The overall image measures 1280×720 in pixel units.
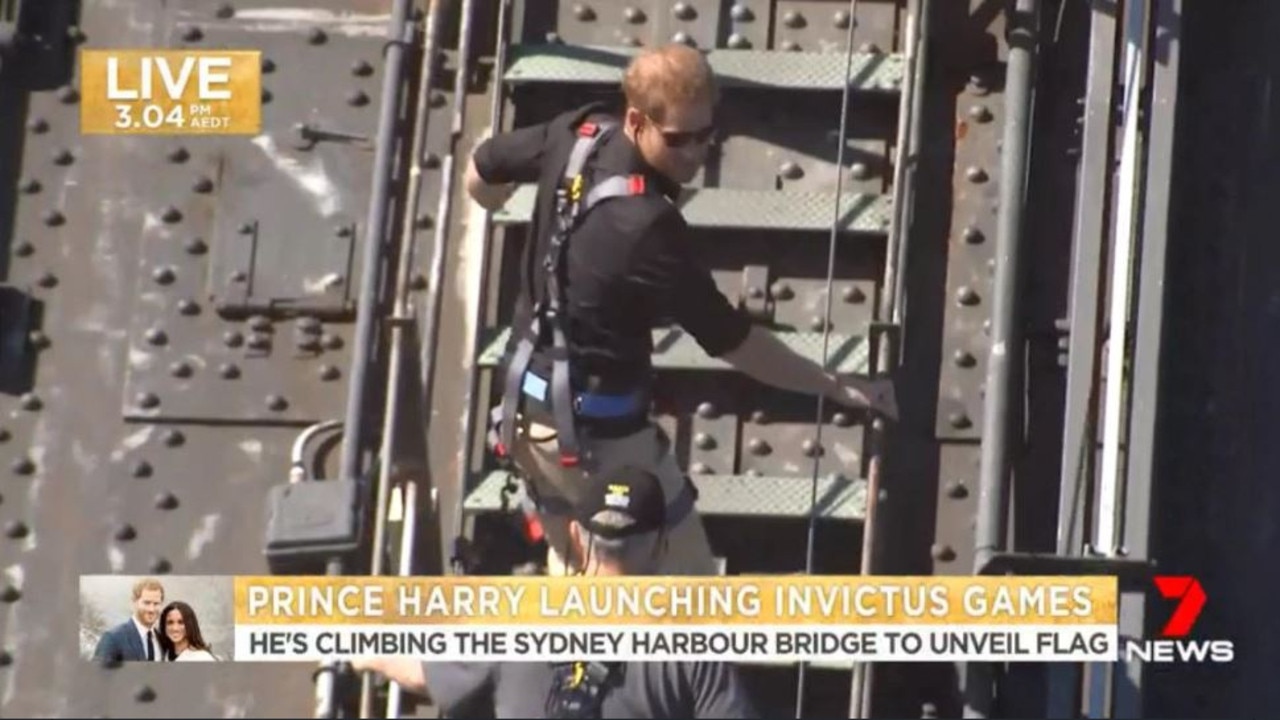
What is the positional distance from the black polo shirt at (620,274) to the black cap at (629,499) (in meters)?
0.19

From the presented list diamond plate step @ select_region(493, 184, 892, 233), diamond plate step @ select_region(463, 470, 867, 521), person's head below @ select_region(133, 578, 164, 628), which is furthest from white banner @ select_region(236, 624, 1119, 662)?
diamond plate step @ select_region(493, 184, 892, 233)

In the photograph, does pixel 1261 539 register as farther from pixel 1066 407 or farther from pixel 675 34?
pixel 675 34

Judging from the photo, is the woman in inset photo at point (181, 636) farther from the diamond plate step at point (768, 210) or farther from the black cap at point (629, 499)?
the diamond plate step at point (768, 210)

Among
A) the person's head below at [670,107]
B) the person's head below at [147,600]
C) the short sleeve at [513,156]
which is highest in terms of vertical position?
the person's head below at [670,107]

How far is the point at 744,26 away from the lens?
331 inches

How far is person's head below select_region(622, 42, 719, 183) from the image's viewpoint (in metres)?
7.60

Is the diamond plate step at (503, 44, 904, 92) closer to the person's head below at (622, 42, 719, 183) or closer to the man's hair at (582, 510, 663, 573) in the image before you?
the person's head below at (622, 42, 719, 183)

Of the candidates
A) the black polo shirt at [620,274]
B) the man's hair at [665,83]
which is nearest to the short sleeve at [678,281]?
the black polo shirt at [620,274]

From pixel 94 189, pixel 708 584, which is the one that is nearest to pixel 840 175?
pixel 708 584

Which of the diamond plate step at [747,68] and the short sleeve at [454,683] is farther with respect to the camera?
the diamond plate step at [747,68]

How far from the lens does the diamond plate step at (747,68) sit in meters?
8.24

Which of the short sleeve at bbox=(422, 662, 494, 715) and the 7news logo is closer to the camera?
the short sleeve at bbox=(422, 662, 494, 715)

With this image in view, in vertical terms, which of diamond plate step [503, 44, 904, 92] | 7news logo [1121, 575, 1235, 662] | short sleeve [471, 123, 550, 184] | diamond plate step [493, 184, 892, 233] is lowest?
7news logo [1121, 575, 1235, 662]

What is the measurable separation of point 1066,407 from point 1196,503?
0.48 metres
